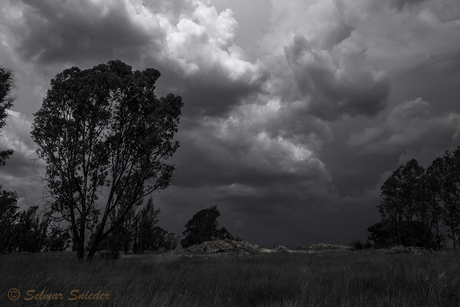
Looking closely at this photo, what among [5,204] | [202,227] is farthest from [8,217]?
[202,227]

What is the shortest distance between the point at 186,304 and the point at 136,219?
133ft

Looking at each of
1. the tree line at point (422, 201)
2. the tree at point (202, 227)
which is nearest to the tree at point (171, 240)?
the tree at point (202, 227)

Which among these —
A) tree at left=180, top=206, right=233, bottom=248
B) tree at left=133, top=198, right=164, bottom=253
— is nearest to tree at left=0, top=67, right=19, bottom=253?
tree at left=133, top=198, right=164, bottom=253

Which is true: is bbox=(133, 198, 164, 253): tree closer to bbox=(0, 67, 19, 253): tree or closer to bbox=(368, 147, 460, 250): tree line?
bbox=(0, 67, 19, 253): tree

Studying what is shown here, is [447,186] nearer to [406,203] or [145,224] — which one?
[406,203]

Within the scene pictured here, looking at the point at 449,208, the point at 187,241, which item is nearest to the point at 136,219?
the point at 187,241

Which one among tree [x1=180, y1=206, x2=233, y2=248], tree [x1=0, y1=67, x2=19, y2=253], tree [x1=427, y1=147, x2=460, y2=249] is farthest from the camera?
tree [x1=180, y1=206, x2=233, y2=248]

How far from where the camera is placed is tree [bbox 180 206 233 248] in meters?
59.5

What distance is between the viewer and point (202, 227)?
60062 mm

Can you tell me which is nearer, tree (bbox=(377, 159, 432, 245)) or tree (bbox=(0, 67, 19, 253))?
tree (bbox=(0, 67, 19, 253))

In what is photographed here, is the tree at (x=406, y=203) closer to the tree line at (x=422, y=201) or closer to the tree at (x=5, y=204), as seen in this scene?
the tree line at (x=422, y=201)

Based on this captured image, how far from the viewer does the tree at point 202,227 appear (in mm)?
59500

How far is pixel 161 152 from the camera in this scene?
62.1ft

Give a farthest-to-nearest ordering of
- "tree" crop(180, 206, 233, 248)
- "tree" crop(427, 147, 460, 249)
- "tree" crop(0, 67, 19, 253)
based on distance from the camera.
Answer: "tree" crop(180, 206, 233, 248) → "tree" crop(427, 147, 460, 249) → "tree" crop(0, 67, 19, 253)
